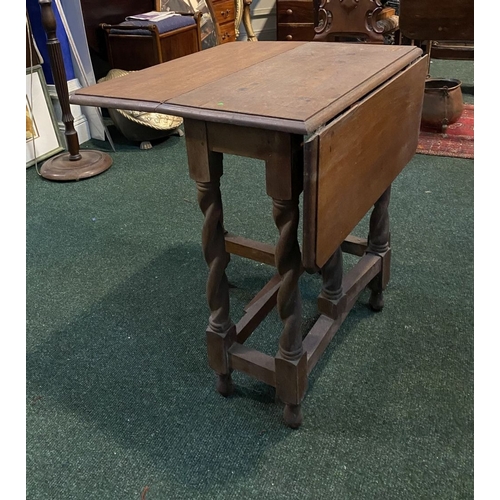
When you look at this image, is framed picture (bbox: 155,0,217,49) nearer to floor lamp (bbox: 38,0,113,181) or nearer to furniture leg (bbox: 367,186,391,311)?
floor lamp (bbox: 38,0,113,181)

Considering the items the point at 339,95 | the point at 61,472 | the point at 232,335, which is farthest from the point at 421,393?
the point at 61,472

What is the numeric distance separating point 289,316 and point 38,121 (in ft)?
7.54

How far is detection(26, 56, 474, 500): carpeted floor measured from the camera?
1.18 meters

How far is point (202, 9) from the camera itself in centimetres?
378

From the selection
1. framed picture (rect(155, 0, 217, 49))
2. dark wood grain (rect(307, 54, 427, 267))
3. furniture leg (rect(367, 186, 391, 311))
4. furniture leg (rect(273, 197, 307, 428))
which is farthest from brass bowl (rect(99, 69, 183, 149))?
furniture leg (rect(273, 197, 307, 428))

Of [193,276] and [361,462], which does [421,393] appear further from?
[193,276]

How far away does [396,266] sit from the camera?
1876 mm

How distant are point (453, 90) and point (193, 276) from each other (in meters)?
1.93

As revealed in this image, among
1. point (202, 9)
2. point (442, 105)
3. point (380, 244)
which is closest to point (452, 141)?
point (442, 105)

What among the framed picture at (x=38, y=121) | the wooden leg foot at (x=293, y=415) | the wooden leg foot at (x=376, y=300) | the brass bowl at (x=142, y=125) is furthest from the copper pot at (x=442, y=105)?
the wooden leg foot at (x=293, y=415)

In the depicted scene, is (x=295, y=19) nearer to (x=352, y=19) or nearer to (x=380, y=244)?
(x=352, y=19)

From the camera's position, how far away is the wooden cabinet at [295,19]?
446 centimetres

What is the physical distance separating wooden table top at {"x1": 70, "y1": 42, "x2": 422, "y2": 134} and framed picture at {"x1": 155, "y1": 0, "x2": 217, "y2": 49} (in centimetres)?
252

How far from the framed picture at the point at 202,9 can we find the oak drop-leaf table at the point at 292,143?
95.6 inches
